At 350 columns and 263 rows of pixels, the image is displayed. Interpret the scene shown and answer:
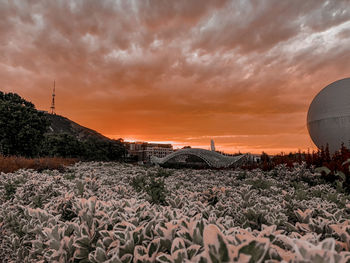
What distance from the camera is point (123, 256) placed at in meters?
1.25

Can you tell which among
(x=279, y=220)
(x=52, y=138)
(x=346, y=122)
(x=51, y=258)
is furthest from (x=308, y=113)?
(x=52, y=138)

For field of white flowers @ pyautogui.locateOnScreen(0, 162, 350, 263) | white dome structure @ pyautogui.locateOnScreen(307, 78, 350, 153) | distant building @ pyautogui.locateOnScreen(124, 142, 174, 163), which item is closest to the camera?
field of white flowers @ pyautogui.locateOnScreen(0, 162, 350, 263)

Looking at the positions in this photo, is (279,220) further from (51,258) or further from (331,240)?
(51,258)

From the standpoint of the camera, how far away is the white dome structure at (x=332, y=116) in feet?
62.7

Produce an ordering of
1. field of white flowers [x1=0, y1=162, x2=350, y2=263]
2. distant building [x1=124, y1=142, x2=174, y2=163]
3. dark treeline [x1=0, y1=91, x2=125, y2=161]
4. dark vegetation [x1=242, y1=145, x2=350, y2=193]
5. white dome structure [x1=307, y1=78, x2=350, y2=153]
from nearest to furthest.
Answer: field of white flowers [x1=0, y1=162, x2=350, y2=263]
dark vegetation [x1=242, y1=145, x2=350, y2=193]
white dome structure [x1=307, y1=78, x2=350, y2=153]
dark treeline [x1=0, y1=91, x2=125, y2=161]
distant building [x1=124, y1=142, x2=174, y2=163]

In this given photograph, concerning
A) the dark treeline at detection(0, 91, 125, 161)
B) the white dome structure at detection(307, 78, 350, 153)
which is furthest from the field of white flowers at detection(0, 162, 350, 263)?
the white dome structure at detection(307, 78, 350, 153)

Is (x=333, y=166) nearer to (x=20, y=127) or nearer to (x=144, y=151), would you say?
(x=20, y=127)

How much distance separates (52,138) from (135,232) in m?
32.3

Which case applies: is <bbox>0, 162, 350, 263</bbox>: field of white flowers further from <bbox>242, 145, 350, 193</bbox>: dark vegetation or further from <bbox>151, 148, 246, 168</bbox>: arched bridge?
<bbox>151, 148, 246, 168</bbox>: arched bridge

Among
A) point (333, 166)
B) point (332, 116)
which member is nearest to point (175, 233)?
point (333, 166)

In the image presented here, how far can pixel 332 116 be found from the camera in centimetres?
1964

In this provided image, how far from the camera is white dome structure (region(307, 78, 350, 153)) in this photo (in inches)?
752

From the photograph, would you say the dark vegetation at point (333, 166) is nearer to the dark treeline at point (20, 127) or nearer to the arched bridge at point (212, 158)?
the arched bridge at point (212, 158)

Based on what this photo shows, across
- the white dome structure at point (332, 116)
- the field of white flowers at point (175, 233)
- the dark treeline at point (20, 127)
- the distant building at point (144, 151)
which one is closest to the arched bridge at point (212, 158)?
the white dome structure at point (332, 116)
